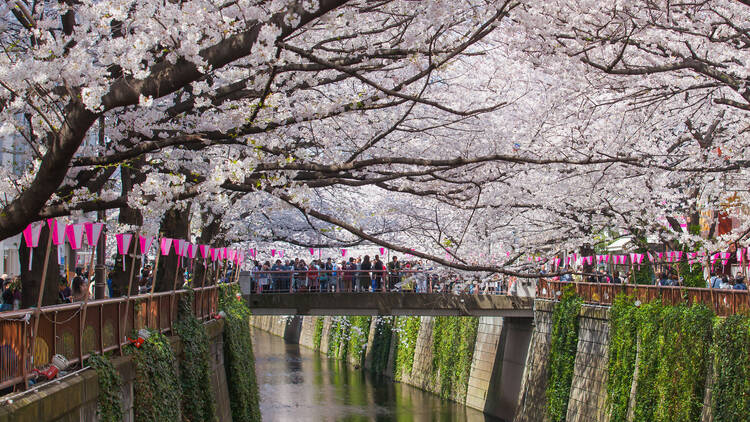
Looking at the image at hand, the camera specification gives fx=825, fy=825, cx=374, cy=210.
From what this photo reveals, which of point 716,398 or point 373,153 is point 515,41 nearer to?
point 373,153

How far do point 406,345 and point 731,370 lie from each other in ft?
75.2

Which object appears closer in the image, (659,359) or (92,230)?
(92,230)

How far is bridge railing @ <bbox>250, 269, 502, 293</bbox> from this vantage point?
29.7 m

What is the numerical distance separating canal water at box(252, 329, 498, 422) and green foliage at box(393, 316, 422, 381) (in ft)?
2.45

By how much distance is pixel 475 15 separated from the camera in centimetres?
989

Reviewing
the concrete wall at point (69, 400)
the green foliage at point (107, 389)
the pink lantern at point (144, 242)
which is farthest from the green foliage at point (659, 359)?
the green foliage at point (107, 389)

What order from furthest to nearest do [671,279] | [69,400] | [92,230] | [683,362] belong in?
[671,279] < [683,362] < [92,230] < [69,400]

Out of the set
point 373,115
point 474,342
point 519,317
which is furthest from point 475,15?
point 474,342

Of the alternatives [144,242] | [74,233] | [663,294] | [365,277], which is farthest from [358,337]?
[74,233]

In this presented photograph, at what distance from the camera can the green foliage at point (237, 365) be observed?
21.1 metres

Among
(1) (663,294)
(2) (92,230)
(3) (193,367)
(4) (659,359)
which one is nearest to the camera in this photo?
(2) (92,230)

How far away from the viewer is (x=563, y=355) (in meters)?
26.0

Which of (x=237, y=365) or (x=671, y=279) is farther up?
(x=671, y=279)

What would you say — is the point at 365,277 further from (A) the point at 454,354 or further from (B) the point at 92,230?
(B) the point at 92,230
